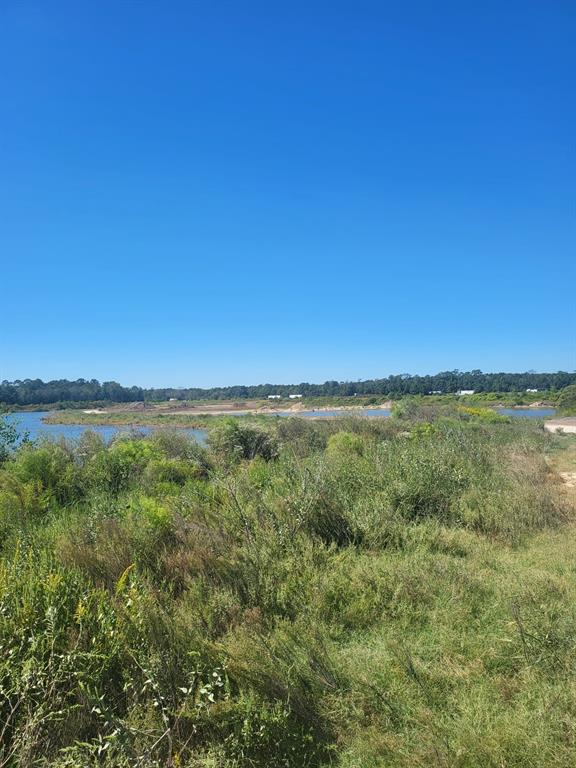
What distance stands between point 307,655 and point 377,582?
59.9 inches

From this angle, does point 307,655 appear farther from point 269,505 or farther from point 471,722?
point 269,505

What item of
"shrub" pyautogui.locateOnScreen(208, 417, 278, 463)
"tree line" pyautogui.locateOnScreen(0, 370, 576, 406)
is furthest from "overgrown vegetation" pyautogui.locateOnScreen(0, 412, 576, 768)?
"tree line" pyautogui.locateOnScreen(0, 370, 576, 406)

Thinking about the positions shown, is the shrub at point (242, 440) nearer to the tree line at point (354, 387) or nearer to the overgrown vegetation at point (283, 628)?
the overgrown vegetation at point (283, 628)

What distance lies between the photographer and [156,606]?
4.02 meters

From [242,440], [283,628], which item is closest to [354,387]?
[242,440]

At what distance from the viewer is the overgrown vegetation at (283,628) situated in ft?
9.93

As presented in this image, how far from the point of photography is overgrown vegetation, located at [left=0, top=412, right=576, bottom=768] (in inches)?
119

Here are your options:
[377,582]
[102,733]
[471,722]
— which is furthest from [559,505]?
[102,733]

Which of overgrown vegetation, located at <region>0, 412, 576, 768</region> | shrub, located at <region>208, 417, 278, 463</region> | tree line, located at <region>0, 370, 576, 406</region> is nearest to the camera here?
overgrown vegetation, located at <region>0, 412, 576, 768</region>

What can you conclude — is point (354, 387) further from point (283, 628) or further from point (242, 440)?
point (283, 628)

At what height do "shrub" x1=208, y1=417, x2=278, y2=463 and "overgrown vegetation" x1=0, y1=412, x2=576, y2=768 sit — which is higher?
"shrub" x1=208, y1=417, x2=278, y2=463

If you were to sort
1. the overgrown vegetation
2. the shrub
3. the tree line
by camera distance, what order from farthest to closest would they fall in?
the tree line → the shrub → the overgrown vegetation

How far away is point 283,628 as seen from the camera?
4.24 m

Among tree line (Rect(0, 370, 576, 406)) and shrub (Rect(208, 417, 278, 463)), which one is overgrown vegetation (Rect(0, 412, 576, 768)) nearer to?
shrub (Rect(208, 417, 278, 463))
